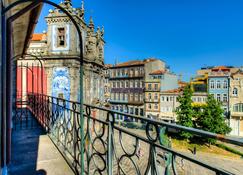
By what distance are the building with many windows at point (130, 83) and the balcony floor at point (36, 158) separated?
3845cm

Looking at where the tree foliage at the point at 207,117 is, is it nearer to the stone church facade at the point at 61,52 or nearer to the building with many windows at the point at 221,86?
the building with many windows at the point at 221,86

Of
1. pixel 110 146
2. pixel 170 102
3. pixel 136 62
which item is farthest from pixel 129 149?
pixel 136 62

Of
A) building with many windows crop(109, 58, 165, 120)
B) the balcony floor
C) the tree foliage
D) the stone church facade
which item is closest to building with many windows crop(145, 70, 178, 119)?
building with many windows crop(109, 58, 165, 120)

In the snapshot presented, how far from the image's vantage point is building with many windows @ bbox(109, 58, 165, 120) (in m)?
44.6

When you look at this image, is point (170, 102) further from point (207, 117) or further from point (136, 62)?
point (136, 62)

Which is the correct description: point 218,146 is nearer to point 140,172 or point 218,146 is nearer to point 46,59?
point 46,59

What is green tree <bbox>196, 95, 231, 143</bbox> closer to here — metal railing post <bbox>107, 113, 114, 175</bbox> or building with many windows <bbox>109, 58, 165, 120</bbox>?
building with many windows <bbox>109, 58, 165, 120</bbox>

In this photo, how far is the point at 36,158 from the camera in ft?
11.9

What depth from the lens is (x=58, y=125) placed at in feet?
15.6

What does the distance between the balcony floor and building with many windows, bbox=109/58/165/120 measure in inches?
1514

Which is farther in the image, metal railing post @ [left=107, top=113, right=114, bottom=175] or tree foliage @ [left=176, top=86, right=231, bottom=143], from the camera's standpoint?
tree foliage @ [left=176, top=86, right=231, bottom=143]

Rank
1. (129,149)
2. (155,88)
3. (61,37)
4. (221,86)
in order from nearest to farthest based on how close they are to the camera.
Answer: (129,149), (61,37), (221,86), (155,88)

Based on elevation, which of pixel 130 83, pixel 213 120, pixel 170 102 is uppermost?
pixel 130 83

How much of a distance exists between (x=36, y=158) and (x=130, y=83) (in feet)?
143
